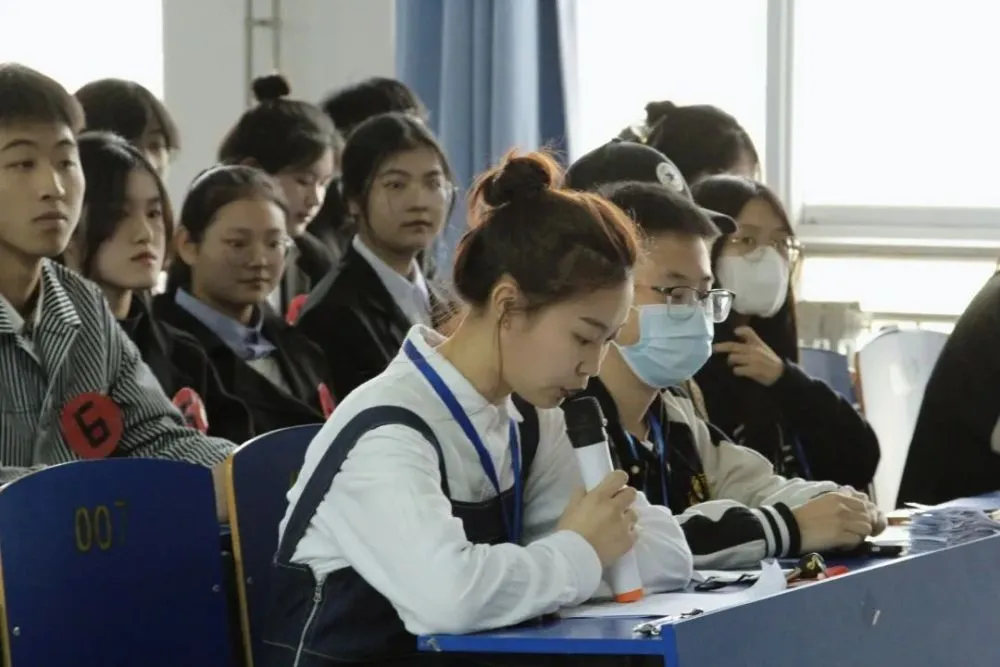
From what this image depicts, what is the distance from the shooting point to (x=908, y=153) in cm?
521

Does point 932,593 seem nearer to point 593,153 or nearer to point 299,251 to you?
point 593,153

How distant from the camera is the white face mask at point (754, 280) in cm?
299

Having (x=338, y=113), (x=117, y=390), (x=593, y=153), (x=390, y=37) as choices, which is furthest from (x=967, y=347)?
(x=390, y=37)

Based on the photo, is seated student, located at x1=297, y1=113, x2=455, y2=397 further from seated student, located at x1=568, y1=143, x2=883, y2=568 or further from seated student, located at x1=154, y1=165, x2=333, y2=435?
seated student, located at x1=568, y1=143, x2=883, y2=568

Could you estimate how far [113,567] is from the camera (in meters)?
2.21

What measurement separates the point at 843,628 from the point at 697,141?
1.96 m

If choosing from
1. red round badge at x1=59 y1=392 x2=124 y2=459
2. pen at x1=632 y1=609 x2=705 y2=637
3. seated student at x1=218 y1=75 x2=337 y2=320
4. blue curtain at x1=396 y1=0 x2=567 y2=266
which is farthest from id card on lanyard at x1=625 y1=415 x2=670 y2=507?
blue curtain at x1=396 y1=0 x2=567 y2=266

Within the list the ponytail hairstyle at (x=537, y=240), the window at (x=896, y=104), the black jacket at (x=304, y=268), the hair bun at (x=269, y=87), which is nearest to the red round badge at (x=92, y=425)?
the ponytail hairstyle at (x=537, y=240)

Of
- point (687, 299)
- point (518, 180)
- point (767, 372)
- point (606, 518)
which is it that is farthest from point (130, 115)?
point (606, 518)

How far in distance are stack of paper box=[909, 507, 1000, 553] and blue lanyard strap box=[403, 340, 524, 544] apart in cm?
58

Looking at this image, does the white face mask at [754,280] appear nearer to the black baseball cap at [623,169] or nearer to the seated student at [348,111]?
the black baseball cap at [623,169]

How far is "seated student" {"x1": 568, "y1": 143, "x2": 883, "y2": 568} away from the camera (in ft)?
6.91

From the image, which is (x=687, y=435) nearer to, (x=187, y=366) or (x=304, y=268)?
(x=187, y=366)

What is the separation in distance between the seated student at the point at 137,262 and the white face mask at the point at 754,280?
994 mm
